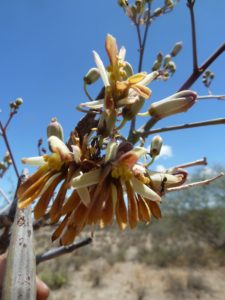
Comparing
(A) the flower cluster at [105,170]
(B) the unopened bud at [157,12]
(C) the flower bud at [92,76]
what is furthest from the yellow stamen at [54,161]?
(B) the unopened bud at [157,12]

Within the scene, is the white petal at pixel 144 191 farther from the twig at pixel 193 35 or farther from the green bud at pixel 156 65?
the green bud at pixel 156 65

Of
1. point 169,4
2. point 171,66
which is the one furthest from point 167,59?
point 169,4

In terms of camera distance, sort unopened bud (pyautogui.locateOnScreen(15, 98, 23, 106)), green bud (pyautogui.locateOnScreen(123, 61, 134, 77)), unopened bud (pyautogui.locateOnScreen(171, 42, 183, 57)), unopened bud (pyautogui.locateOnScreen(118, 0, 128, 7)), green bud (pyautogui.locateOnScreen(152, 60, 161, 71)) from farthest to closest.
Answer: unopened bud (pyautogui.locateOnScreen(15, 98, 23, 106))
unopened bud (pyautogui.locateOnScreen(171, 42, 183, 57))
green bud (pyautogui.locateOnScreen(152, 60, 161, 71))
unopened bud (pyautogui.locateOnScreen(118, 0, 128, 7))
green bud (pyautogui.locateOnScreen(123, 61, 134, 77))

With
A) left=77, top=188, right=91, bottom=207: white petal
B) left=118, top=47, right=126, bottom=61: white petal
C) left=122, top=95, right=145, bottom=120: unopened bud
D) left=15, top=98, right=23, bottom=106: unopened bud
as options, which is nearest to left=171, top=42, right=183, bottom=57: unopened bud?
left=15, top=98, right=23, bottom=106: unopened bud

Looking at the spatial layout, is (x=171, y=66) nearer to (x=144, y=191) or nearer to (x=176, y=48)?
(x=176, y=48)

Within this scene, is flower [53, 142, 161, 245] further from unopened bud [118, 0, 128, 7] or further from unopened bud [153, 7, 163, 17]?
unopened bud [153, 7, 163, 17]
